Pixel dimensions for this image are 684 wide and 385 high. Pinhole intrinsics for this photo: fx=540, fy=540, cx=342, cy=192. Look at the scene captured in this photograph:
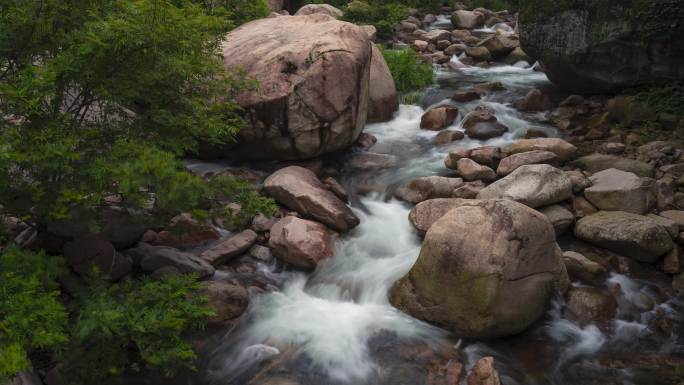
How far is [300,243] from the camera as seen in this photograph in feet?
24.0

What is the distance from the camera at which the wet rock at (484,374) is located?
5.27 metres

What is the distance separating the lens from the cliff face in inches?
414

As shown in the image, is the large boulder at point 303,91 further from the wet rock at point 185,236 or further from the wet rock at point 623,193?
the wet rock at point 623,193

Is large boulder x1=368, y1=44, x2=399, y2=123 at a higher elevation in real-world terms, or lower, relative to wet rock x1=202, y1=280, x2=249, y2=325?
higher

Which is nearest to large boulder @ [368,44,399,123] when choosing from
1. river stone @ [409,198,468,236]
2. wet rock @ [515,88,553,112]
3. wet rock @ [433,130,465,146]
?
wet rock @ [433,130,465,146]

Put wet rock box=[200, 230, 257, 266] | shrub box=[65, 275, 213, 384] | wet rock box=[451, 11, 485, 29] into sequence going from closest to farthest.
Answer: shrub box=[65, 275, 213, 384], wet rock box=[200, 230, 257, 266], wet rock box=[451, 11, 485, 29]

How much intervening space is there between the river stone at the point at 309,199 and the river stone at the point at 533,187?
2.14 metres

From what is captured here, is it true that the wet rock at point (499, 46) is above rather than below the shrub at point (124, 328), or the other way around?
below

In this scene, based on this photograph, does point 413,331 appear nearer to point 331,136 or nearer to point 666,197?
point 331,136

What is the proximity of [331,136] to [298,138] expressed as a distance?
63 cm

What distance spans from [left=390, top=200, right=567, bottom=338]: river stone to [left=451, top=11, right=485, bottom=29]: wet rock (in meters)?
16.1

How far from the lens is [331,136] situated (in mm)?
9445

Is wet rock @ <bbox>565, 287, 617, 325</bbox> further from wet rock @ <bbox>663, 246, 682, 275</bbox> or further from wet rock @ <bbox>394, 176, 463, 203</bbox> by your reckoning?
wet rock @ <bbox>394, 176, 463, 203</bbox>

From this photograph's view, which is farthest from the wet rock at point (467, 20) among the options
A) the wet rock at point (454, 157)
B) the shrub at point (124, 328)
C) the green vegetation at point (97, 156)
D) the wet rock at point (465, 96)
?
the shrub at point (124, 328)
